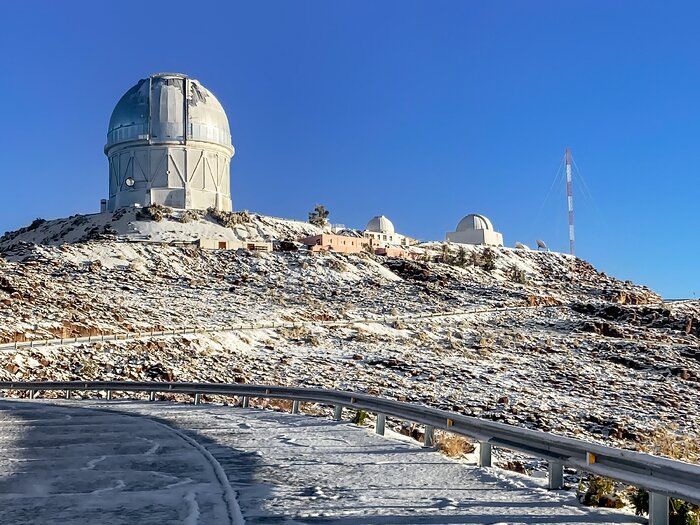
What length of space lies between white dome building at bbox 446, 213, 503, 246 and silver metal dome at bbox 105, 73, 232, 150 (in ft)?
111

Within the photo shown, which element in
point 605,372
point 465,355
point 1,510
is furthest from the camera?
point 465,355

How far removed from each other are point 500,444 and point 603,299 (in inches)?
2728

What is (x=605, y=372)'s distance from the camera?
Result: 36312 mm

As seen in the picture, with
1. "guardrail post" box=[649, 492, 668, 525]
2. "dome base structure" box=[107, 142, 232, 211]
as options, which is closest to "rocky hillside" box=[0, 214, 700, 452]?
"dome base structure" box=[107, 142, 232, 211]

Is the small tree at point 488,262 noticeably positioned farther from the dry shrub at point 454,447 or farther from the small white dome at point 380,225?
the dry shrub at point 454,447

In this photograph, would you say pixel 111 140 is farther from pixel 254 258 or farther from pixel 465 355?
pixel 465 355

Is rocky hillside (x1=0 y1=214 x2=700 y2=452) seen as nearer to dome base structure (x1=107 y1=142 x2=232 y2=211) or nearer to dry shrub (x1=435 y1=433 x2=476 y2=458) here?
dome base structure (x1=107 y1=142 x2=232 y2=211)

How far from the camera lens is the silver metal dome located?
265ft

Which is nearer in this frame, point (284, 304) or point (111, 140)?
point (284, 304)

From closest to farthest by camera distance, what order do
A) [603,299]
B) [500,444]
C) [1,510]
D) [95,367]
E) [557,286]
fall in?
[1,510], [500,444], [95,367], [603,299], [557,286]

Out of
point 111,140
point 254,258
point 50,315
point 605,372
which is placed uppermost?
point 111,140

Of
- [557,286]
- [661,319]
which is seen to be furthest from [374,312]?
[557,286]

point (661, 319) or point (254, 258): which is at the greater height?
point (254, 258)

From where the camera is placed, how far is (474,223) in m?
103
